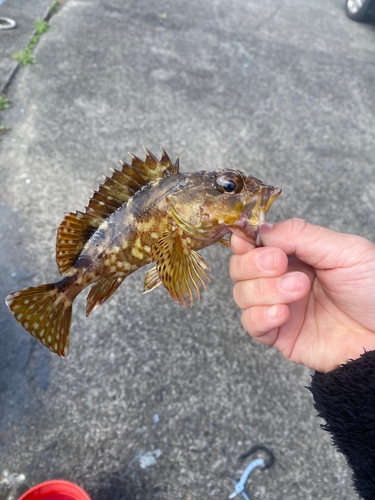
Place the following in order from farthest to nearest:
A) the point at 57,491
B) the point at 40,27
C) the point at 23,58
Answer: the point at 40,27
the point at 23,58
the point at 57,491

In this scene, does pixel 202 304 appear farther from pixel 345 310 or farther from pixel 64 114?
pixel 64 114

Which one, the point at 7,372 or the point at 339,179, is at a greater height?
the point at 339,179

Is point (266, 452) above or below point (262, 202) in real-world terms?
below

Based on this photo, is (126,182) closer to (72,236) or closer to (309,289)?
(72,236)

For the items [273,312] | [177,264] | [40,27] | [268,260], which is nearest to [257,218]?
[268,260]

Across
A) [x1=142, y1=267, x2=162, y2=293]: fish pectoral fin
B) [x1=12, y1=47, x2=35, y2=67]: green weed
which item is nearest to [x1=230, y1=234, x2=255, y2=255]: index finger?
[x1=142, y1=267, x2=162, y2=293]: fish pectoral fin

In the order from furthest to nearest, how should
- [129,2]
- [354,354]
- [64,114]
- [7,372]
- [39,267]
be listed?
[129,2], [64,114], [39,267], [7,372], [354,354]

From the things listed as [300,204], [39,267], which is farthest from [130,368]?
[300,204]

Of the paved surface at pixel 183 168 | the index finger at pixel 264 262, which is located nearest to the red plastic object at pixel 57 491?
the paved surface at pixel 183 168
